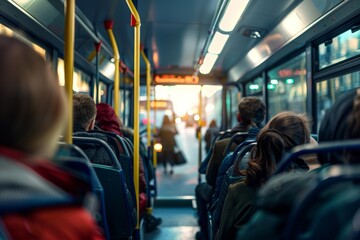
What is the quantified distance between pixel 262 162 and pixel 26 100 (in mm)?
1242

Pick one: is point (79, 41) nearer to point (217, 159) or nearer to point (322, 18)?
point (217, 159)

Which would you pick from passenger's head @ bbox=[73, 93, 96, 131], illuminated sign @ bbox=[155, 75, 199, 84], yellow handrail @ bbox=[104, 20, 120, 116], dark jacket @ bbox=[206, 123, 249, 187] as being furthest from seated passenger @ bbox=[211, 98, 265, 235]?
illuminated sign @ bbox=[155, 75, 199, 84]

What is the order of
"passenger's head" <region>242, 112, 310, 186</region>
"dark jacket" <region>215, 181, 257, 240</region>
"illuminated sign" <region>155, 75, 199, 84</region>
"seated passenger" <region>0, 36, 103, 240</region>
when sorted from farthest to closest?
"illuminated sign" <region>155, 75, 199, 84</region> < "dark jacket" <region>215, 181, 257, 240</region> < "passenger's head" <region>242, 112, 310, 186</region> < "seated passenger" <region>0, 36, 103, 240</region>

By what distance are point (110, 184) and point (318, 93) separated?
248cm

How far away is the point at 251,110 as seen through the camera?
Result: 11.0ft

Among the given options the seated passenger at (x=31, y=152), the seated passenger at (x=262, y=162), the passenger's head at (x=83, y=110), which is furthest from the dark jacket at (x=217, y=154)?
the seated passenger at (x=31, y=152)

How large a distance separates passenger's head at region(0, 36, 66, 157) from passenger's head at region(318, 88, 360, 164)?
2.58ft

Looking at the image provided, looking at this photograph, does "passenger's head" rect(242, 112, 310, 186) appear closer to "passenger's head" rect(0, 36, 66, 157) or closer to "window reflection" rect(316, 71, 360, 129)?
"passenger's head" rect(0, 36, 66, 157)

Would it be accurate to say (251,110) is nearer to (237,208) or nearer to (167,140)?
(237,208)

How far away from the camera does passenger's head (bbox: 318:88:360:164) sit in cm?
106

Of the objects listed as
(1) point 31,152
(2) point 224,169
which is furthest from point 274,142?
(1) point 31,152

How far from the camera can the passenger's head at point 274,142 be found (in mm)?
1693

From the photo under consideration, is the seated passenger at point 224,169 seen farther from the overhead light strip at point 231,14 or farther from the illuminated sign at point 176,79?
the illuminated sign at point 176,79

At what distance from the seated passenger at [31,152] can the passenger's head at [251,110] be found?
2.69 meters
